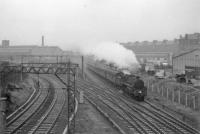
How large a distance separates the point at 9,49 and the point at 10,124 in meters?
72.4

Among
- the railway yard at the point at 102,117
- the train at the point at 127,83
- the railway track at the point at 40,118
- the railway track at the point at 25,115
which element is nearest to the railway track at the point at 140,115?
the railway yard at the point at 102,117

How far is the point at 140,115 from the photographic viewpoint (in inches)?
935

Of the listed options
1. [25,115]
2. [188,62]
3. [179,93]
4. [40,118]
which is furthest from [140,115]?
[188,62]

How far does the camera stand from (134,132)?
740 inches

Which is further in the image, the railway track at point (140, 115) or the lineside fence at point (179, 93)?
the lineside fence at point (179, 93)

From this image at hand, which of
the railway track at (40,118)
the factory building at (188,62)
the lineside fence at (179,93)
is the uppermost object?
the factory building at (188,62)

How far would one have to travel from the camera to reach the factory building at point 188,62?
42.3 meters

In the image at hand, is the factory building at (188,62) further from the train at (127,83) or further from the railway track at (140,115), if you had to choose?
the railway track at (140,115)

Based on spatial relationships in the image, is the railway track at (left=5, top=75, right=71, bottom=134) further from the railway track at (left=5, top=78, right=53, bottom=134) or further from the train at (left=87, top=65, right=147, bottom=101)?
the train at (left=87, top=65, right=147, bottom=101)

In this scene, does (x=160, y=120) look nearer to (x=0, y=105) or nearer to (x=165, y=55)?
(x=0, y=105)

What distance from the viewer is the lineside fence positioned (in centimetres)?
2758

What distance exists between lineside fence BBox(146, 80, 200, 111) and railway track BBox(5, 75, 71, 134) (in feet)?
37.5

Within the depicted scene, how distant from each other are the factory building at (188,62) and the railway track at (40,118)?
66.3 feet

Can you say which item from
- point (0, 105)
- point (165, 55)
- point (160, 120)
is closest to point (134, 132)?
point (160, 120)
